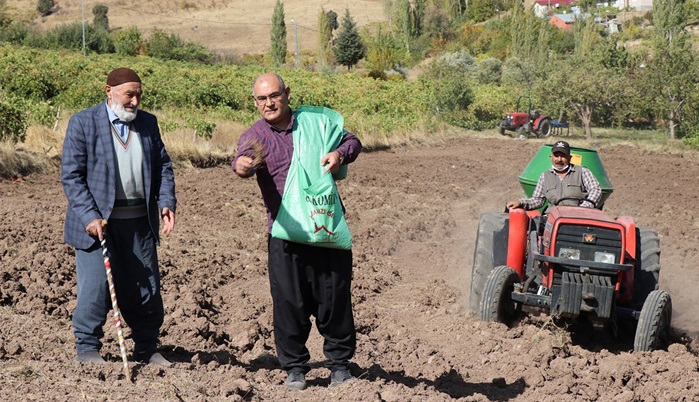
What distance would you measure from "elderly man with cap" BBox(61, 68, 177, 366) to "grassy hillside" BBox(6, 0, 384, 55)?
76.5 m

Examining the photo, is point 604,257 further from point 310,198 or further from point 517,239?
point 310,198

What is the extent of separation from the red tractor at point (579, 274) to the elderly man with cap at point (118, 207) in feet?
9.24

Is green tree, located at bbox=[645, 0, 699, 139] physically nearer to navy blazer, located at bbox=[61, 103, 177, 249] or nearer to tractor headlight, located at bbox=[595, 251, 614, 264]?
tractor headlight, located at bbox=[595, 251, 614, 264]

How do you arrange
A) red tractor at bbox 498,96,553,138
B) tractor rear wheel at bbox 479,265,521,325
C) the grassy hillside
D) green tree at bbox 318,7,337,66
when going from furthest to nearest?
1. the grassy hillside
2. green tree at bbox 318,7,337,66
3. red tractor at bbox 498,96,553,138
4. tractor rear wheel at bbox 479,265,521,325

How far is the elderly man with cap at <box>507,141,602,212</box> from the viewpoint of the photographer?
296 inches

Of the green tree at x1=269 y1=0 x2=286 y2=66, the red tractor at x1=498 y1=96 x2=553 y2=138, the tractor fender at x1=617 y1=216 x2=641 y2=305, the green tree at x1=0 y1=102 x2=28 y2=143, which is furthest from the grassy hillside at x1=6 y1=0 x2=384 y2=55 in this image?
the tractor fender at x1=617 y1=216 x2=641 y2=305

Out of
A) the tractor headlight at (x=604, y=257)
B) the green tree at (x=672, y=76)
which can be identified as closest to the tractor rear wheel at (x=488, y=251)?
the tractor headlight at (x=604, y=257)

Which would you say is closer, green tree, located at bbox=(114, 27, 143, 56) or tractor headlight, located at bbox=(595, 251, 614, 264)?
tractor headlight, located at bbox=(595, 251, 614, 264)

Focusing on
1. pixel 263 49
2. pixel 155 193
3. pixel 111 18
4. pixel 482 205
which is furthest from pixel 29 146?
pixel 111 18

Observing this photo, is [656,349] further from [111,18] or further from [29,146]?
[111,18]

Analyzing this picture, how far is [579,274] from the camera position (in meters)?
6.65

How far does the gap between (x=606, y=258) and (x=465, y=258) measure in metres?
3.91

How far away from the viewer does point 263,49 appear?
82375 millimetres

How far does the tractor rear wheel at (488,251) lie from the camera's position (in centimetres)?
761
